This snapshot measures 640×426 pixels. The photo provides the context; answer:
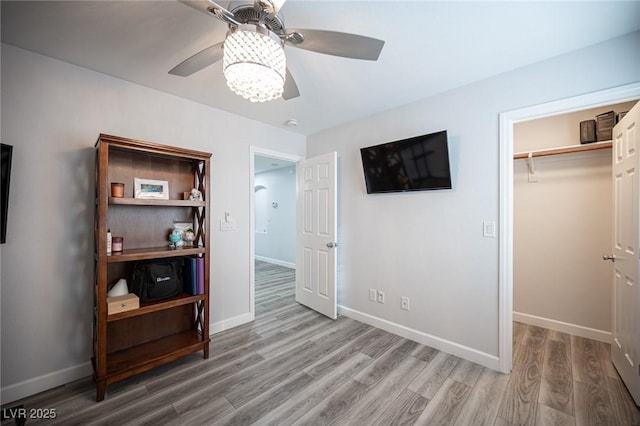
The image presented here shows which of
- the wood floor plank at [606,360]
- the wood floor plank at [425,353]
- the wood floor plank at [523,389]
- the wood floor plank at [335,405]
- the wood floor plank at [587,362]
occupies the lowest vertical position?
the wood floor plank at [335,405]

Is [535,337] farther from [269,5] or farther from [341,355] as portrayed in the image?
[269,5]

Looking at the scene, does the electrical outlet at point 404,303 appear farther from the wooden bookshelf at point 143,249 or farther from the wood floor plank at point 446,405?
the wooden bookshelf at point 143,249

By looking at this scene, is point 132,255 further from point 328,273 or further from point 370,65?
point 370,65

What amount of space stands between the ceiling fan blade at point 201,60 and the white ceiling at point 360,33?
0.29 m

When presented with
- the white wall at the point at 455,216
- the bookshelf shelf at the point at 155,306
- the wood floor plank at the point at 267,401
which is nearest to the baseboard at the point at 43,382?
the bookshelf shelf at the point at 155,306

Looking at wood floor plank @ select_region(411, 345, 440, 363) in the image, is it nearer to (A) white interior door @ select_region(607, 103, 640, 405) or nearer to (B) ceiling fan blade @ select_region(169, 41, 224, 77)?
(A) white interior door @ select_region(607, 103, 640, 405)

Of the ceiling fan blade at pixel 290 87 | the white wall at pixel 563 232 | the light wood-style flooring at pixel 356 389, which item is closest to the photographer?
the ceiling fan blade at pixel 290 87

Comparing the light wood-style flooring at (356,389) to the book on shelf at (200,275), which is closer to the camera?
the light wood-style flooring at (356,389)

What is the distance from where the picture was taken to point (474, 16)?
1518 mm

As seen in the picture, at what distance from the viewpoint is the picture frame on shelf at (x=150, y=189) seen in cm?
220

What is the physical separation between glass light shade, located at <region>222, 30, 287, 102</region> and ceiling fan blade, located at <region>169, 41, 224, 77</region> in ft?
0.82

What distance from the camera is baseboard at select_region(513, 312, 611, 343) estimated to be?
8.48 ft

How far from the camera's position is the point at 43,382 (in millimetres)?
1889

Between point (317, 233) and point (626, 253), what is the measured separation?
8.99ft
